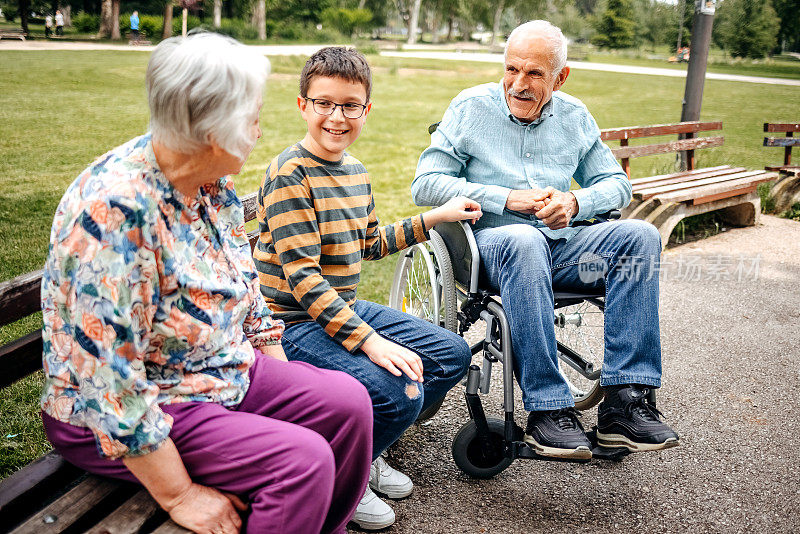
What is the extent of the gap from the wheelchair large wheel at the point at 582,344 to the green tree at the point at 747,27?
2133 centimetres

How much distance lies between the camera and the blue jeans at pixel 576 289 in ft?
7.71

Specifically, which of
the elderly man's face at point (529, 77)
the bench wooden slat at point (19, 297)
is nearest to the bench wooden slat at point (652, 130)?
the elderly man's face at point (529, 77)

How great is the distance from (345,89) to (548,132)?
3.62 feet

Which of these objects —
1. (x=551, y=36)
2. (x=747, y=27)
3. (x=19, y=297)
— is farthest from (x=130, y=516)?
(x=747, y=27)

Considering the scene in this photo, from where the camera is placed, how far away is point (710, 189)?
223 inches

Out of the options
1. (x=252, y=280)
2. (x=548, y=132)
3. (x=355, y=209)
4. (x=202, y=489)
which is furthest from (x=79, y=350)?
(x=548, y=132)

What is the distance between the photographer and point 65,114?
10867 mm

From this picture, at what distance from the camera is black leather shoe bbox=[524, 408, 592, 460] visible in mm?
2270

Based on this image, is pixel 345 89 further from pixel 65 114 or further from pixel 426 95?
pixel 426 95

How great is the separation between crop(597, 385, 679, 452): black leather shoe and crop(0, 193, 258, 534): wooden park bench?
1.53 metres

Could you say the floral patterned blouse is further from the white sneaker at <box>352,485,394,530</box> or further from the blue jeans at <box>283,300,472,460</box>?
the white sneaker at <box>352,485,394,530</box>

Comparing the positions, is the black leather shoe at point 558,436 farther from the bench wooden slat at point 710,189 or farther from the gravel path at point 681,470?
the bench wooden slat at point 710,189

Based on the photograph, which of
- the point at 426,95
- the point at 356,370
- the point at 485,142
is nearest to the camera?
the point at 356,370

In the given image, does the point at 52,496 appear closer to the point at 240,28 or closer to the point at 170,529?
the point at 170,529
